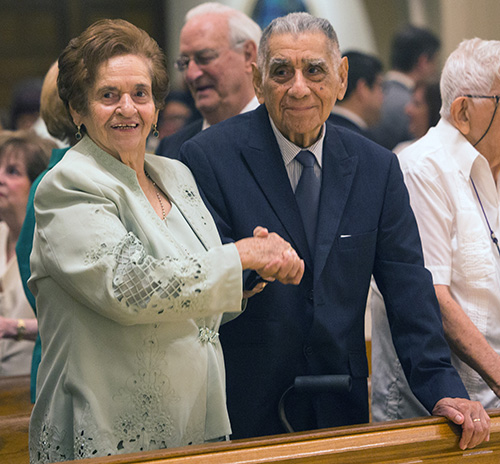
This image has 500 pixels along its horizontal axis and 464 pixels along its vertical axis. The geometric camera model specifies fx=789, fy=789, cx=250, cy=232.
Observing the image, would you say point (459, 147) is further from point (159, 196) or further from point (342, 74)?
point (159, 196)

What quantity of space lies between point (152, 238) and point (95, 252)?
0.17 m

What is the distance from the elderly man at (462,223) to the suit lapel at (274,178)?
1.78 feet

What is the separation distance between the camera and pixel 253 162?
8.22 feet

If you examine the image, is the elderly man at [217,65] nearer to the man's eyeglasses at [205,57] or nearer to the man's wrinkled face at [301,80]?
→ the man's eyeglasses at [205,57]

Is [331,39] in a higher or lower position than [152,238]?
higher

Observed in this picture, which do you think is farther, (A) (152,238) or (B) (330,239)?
(B) (330,239)

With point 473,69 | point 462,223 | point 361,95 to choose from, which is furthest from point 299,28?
point 361,95

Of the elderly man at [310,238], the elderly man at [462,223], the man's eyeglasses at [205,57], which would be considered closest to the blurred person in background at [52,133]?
the elderly man at [310,238]

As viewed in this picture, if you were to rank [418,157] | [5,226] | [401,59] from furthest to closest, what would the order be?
[401,59] → [5,226] → [418,157]

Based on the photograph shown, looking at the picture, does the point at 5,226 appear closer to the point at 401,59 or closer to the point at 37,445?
the point at 37,445

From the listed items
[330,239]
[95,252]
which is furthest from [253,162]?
[95,252]

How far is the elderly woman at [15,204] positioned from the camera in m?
3.75

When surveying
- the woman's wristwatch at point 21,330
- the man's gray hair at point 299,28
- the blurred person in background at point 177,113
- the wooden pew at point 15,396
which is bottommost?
the wooden pew at point 15,396

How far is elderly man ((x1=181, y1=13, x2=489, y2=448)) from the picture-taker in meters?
2.45
